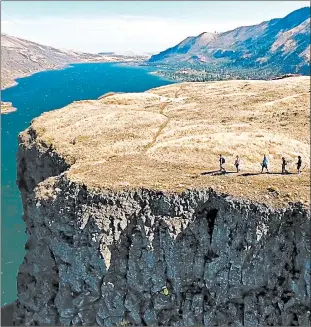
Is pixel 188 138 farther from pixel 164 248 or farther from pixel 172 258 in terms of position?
pixel 172 258

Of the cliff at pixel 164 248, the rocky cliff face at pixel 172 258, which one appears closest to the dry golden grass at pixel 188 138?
the cliff at pixel 164 248

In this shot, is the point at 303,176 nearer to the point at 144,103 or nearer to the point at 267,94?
the point at 267,94

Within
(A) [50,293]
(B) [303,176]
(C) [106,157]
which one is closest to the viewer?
(B) [303,176]

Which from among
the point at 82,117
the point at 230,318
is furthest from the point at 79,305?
the point at 82,117

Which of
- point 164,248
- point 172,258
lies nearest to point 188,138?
point 164,248

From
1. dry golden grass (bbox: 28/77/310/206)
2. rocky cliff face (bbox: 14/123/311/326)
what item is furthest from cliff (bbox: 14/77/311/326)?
dry golden grass (bbox: 28/77/310/206)

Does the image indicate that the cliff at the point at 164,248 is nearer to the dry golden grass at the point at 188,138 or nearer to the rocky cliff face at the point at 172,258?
the rocky cliff face at the point at 172,258
